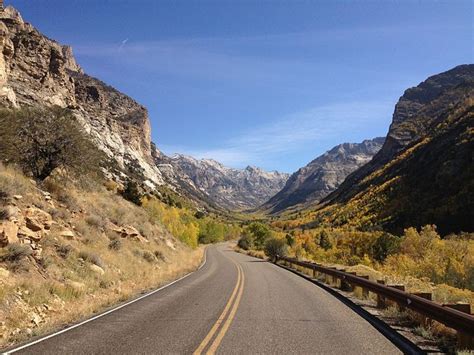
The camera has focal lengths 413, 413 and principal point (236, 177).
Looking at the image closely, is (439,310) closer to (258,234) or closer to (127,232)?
(127,232)

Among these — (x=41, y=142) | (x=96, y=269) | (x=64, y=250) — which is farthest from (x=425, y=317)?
(x=41, y=142)

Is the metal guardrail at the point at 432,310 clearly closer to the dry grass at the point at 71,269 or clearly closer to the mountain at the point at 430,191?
the dry grass at the point at 71,269

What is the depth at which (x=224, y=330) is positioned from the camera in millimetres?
9031

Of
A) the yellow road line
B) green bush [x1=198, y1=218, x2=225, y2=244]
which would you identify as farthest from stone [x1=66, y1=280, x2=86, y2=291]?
green bush [x1=198, y1=218, x2=225, y2=244]

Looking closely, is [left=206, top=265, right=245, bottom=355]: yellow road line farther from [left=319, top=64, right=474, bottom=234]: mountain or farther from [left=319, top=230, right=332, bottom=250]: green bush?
[left=319, top=64, right=474, bottom=234]: mountain

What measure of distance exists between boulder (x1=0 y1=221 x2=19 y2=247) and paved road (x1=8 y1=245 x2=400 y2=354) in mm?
4487

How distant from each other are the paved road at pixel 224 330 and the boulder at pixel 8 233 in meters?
4.49

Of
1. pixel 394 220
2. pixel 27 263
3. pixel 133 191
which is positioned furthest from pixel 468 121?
pixel 27 263

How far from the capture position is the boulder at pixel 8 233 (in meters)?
13.0

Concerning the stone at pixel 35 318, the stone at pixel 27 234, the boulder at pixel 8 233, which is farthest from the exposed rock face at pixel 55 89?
the stone at pixel 35 318

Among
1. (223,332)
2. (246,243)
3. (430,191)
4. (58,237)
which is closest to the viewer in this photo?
(223,332)

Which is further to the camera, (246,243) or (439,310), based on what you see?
(246,243)

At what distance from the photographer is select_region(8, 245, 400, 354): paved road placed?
7574mm

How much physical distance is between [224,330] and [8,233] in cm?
848
